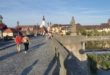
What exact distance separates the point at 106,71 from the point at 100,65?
5.63 meters

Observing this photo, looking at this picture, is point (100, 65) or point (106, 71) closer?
point (106, 71)

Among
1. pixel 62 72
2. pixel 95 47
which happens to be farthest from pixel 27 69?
pixel 95 47

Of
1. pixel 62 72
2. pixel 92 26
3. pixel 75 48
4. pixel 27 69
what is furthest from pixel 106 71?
pixel 92 26

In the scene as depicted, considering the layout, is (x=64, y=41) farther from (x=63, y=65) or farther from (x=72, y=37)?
(x=63, y=65)

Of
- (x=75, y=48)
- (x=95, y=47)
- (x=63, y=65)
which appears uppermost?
(x=63, y=65)

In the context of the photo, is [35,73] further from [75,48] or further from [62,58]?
[75,48]

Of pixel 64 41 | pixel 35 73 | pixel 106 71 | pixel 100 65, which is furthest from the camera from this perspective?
→ pixel 100 65

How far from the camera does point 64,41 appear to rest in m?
36.4

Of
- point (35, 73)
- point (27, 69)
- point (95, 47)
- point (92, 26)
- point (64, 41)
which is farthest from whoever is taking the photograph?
point (92, 26)

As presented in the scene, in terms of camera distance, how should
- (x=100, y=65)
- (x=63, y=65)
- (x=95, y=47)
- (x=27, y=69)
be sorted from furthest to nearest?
(x=95, y=47) → (x=100, y=65) → (x=27, y=69) → (x=63, y=65)

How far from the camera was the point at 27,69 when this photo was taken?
56.6 ft

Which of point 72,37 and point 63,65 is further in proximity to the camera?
point 72,37

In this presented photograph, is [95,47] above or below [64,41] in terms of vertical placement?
below

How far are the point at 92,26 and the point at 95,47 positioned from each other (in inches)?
1963
